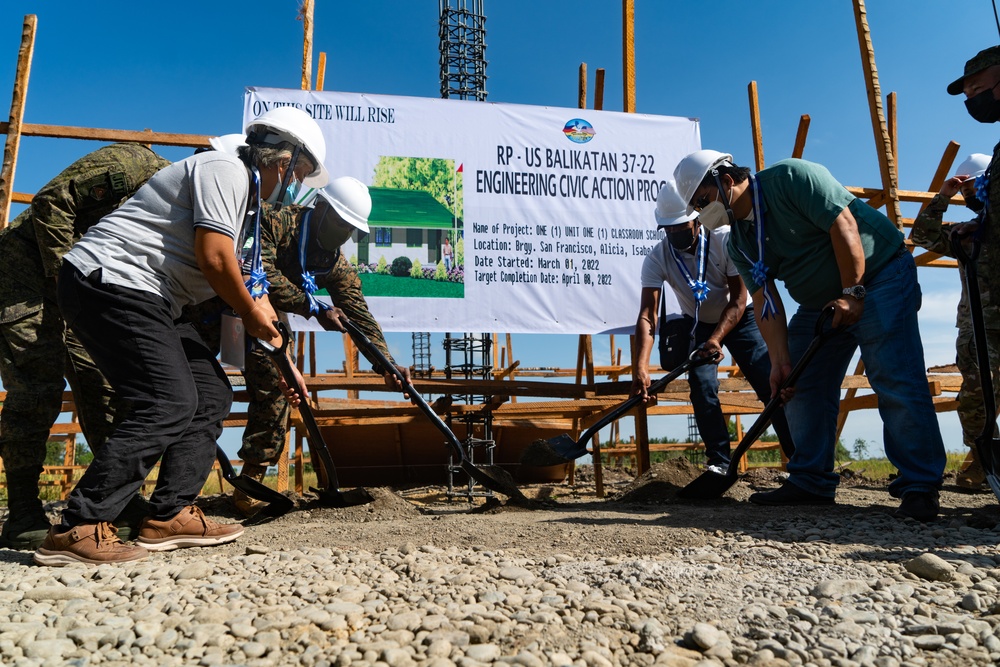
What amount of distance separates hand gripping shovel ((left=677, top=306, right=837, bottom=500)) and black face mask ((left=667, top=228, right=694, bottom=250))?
1.15m

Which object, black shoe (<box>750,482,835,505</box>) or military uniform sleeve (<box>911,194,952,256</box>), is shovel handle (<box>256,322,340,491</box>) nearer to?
black shoe (<box>750,482,835,505</box>)

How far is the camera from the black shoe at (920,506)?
10.3 feet

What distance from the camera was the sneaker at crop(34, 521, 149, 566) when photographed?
99.0 inches

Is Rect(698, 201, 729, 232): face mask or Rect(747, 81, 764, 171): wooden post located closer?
Rect(698, 201, 729, 232): face mask

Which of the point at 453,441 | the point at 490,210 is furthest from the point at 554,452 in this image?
the point at 490,210

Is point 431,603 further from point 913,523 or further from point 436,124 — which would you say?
point 436,124

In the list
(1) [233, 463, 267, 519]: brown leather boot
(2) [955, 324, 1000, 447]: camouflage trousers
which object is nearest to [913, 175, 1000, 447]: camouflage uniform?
(2) [955, 324, 1000, 447]: camouflage trousers

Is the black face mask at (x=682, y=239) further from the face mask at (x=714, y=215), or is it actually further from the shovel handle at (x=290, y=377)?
the shovel handle at (x=290, y=377)

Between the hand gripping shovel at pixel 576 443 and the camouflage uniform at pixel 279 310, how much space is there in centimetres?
100

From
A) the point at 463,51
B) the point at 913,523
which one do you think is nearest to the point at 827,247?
the point at 913,523

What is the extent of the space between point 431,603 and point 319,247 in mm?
3004

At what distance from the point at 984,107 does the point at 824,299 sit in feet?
3.37

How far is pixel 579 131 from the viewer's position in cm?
599

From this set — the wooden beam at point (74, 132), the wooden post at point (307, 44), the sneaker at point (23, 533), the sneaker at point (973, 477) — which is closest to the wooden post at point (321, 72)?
the wooden post at point (307, 44)
